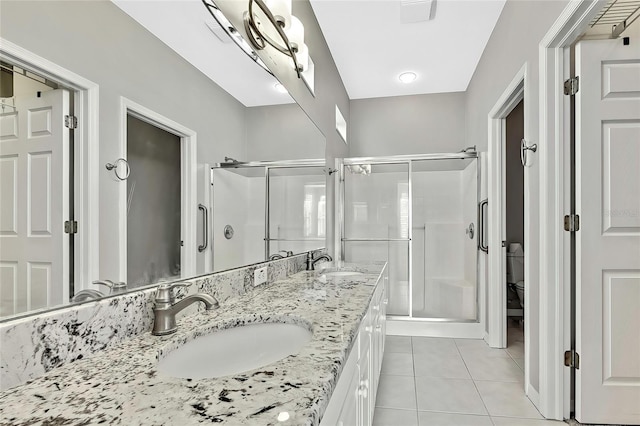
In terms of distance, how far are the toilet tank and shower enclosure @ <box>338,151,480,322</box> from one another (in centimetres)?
74

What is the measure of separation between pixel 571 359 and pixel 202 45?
7.63 ft

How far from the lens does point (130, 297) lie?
2.92ft

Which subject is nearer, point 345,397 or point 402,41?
point 345,397

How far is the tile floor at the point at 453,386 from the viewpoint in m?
1.84

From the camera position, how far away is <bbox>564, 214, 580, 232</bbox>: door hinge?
1.72 metres

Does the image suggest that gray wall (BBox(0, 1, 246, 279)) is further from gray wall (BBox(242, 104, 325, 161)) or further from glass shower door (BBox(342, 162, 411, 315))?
glass shower door (BBox(342, 162, 411, 315))

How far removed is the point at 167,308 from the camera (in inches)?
36.3

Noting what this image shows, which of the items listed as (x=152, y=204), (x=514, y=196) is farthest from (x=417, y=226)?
(x=152, y=204)

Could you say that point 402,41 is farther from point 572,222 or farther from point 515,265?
point 515,265

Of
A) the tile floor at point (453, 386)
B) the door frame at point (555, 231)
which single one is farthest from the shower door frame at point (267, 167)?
the door frame at point (555, 231)

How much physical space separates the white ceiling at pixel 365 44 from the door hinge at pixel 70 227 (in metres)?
0.57

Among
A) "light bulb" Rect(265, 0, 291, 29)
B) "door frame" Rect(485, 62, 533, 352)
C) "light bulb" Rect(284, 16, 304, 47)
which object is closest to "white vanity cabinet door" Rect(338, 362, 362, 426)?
"light bulb" Rect(265, 0, 291, 29)

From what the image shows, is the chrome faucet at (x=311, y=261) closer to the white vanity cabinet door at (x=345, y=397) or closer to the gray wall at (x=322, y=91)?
the gray wall at (x=322, y=91)

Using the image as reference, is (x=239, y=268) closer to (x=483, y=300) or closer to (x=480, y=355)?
(x=480, y=355)
